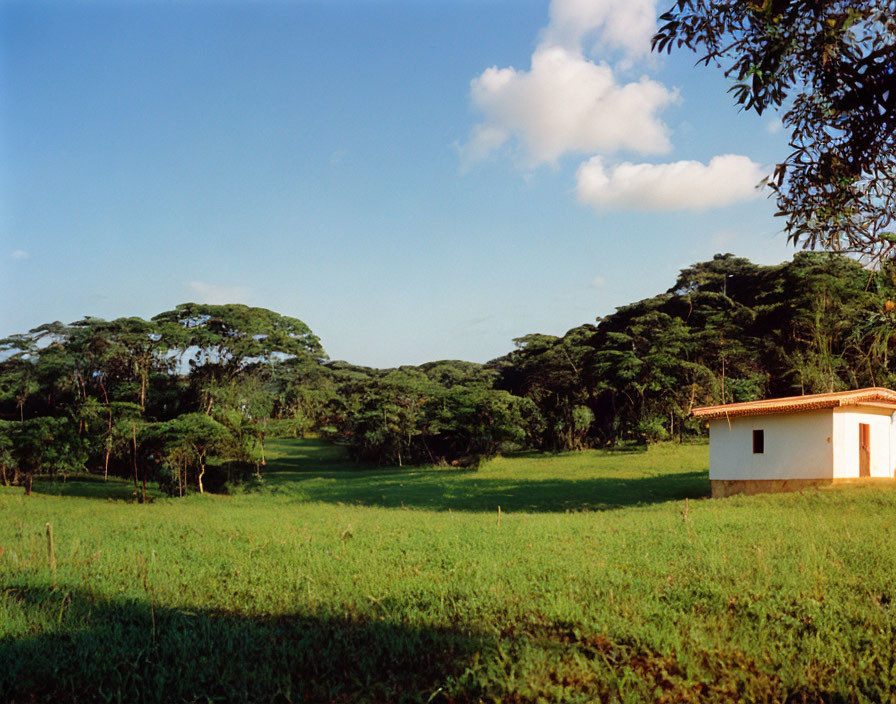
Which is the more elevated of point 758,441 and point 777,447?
point 758,441

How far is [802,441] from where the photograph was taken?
2138cm

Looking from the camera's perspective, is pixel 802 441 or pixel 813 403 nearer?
pixel 813 403

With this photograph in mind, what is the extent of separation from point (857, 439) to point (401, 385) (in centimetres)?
2800

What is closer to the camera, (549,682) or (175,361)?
(549,682)

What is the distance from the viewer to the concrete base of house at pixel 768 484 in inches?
807

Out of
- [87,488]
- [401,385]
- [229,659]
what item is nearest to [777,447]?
[229,659]

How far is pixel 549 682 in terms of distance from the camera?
492 cm

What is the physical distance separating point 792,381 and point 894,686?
37.9m

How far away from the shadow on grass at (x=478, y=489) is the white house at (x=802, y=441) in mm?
1976

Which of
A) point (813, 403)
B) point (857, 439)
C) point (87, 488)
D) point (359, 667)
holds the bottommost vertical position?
point (87, 488)

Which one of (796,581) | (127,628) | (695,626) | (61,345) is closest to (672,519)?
(796,581)

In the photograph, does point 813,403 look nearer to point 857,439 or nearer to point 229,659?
point 857,439

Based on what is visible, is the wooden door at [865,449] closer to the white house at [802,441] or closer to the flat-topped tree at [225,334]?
the white house at [802,441]

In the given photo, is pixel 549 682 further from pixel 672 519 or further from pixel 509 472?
pixel 509 472
